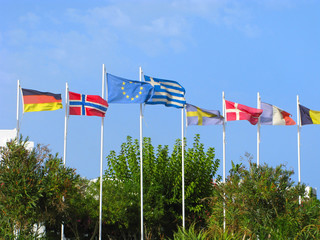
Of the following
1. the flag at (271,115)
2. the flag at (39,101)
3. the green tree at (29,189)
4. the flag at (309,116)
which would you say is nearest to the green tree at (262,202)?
the green tree at (29,189)

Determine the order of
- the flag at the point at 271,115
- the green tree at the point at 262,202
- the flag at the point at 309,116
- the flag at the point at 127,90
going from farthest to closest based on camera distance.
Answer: the flag at the point at 309,116, the flag at the point at 271,115, the flag at the point at 127,90, the green tree at the point at 262,202

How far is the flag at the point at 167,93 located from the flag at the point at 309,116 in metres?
9.34

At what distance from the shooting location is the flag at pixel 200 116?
2797 cm

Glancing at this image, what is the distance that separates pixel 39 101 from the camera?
25344mm

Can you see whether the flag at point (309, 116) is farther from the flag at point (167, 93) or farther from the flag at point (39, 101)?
the flag at point (39, 101)

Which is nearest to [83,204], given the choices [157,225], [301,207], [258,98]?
[157,225]

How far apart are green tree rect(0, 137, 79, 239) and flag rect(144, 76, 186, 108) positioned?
622 cm

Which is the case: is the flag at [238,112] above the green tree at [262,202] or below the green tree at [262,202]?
above

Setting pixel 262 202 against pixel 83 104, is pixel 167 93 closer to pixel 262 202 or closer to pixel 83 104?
pixel 83 104

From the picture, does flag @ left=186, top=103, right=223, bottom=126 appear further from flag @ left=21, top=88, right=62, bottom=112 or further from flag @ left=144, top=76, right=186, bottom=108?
flag @ left=21, top=88, right=62, bottom=112

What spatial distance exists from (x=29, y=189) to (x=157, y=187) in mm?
11787

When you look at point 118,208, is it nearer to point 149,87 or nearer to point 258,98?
point 149,87

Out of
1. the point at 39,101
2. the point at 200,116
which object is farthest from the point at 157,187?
the point at 39,101

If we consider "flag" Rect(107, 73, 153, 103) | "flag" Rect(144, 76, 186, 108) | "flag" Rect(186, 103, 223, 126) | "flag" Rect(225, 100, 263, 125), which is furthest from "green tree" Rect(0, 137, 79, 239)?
"flag" Rect(225, 100, 263, 125)
